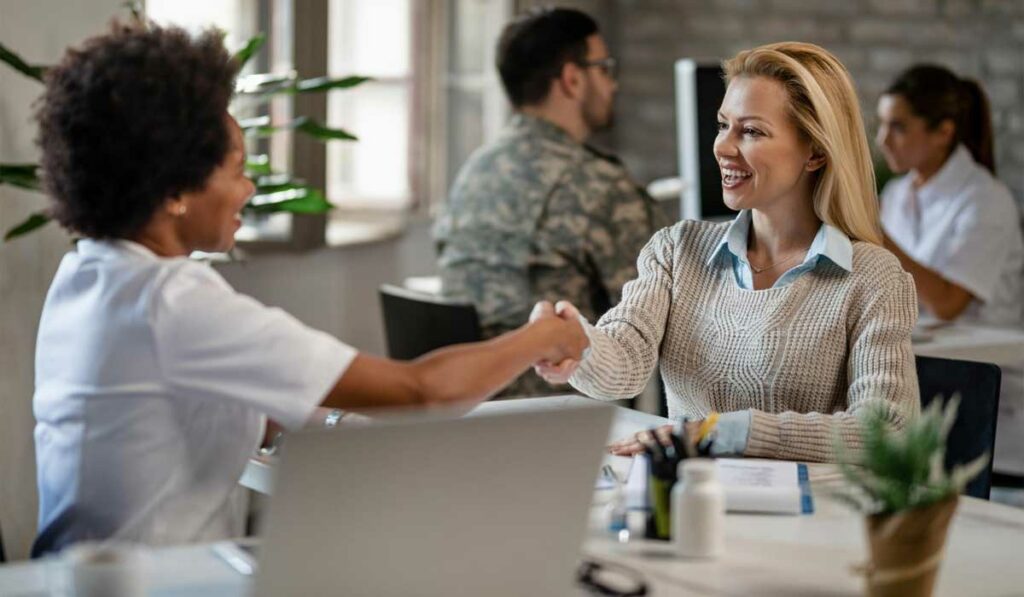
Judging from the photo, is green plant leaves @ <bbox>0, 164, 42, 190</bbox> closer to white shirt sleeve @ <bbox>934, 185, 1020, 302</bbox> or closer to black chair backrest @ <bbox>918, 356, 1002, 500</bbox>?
black chair backrest @ <bbox>918, 356, 1002, 500</bbox>

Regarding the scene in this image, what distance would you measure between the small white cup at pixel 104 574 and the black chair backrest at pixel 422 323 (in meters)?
1.93

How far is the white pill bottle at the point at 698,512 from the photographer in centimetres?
159

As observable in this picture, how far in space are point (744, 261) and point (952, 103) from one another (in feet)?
6.48

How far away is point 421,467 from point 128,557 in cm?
27

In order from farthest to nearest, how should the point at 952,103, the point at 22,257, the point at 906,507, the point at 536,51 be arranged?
the point at 952,103
the point at 536,51
the point at 22,257
the point at 906,507

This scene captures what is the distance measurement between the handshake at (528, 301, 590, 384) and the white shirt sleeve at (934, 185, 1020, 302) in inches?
78.8

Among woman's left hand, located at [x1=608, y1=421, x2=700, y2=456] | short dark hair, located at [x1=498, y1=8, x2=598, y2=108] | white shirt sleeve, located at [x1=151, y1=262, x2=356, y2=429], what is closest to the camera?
white shirt sleeve, located at [x1=151, y1=262, x2=356, y2=429]

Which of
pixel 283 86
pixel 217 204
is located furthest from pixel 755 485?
pixel 283 86

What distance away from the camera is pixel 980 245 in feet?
12.9

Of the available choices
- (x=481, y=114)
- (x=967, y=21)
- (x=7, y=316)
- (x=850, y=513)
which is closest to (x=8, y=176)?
(x=7, y=316)

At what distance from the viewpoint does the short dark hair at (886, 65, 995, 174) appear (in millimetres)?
4055

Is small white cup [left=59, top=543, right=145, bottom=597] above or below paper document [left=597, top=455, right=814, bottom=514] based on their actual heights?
above

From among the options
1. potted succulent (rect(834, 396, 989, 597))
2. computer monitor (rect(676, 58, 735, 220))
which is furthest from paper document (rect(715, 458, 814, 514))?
computer monitor (rect(676, 58, 735, 220))

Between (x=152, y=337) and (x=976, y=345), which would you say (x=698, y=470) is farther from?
(x=976, y=345)
